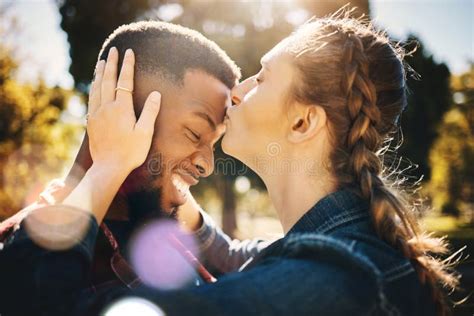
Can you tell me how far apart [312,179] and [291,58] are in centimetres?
64

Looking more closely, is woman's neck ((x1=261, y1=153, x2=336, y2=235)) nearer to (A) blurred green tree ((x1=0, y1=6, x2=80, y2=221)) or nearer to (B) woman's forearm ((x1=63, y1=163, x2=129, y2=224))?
(B) woman's forearm ((x1=63, y1=163, x2=129, y2=224))

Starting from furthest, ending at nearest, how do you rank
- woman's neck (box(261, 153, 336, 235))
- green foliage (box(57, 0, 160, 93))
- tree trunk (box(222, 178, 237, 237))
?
1. tree trunk (box(222, 178, 237, 237))
2. green foliage (box(57, 0, 160, 93))
3. woman's neck (box(261, 153, 336, 235))

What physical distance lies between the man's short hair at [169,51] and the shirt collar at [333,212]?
1.18 m

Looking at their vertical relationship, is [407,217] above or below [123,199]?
above

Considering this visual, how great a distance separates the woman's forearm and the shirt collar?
2.70 ft

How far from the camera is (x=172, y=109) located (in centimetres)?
272

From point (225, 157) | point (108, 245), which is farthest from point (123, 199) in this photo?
point (225, 157)

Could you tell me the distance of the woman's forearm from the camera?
1.81 metres

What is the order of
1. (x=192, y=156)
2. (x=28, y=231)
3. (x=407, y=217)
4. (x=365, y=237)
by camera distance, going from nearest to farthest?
(x=28, y=231), (x=365, y=237), (x=407, y=217), (x=192, y=156)

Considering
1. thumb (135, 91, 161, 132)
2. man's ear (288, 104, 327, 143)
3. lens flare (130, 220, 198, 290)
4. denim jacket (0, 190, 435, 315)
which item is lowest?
lens flare (130, 220, 198, 290)

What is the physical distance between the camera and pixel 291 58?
7.82 feet

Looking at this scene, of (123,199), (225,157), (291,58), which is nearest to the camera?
(291,58)

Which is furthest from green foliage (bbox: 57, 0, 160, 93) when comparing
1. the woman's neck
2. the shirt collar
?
the shirt collar

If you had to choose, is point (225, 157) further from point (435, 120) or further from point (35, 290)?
point (35, 290)
